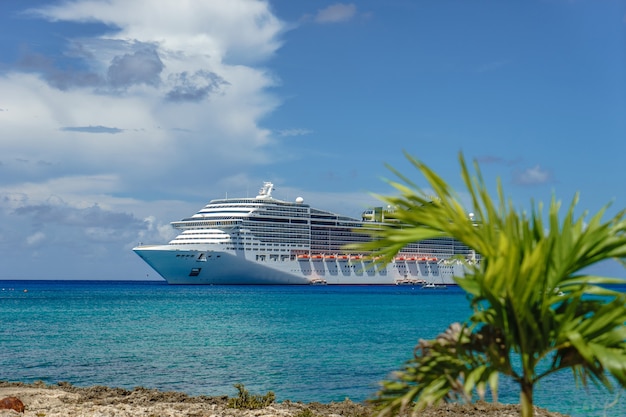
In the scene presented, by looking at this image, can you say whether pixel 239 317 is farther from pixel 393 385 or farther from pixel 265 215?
pixel 265 215

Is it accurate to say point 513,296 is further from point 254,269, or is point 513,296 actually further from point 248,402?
point 254,269

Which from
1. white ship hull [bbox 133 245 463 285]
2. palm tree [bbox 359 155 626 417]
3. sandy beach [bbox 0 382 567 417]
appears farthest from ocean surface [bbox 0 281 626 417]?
white ship hull [bbox 133 245 463 285]

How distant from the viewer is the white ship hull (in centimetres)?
8694

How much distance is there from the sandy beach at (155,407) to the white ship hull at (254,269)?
6395 cm

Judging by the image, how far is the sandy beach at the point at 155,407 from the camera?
12047mm

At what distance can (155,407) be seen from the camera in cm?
1299

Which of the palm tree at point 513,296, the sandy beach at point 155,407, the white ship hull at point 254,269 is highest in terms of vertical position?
the white ship hull at point 254,269

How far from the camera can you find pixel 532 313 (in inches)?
177

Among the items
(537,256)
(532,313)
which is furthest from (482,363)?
(537,256)

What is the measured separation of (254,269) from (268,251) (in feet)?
10.0

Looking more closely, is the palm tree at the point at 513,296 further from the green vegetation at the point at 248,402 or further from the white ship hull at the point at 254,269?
the white ship hull at the point at 254,269

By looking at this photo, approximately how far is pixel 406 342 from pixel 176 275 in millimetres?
65523

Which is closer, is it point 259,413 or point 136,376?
point 259,413

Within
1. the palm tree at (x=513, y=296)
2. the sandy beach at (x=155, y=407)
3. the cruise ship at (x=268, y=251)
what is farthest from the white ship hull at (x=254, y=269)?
the palm tree at (x=513, y=296)
